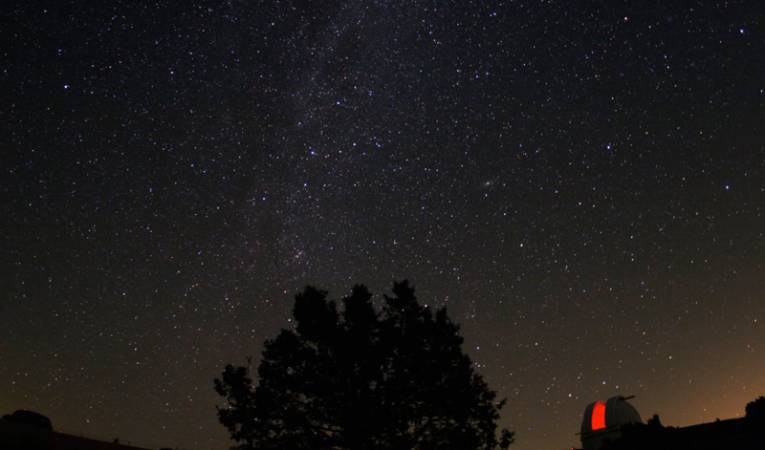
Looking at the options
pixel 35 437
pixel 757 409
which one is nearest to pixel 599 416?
pixel 757 409

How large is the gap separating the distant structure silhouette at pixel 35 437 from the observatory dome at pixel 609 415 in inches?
714

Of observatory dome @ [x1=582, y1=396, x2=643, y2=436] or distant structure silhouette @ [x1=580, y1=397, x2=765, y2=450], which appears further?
observatory dome @ [x1=582, y1=396, x2=643, y2=436]

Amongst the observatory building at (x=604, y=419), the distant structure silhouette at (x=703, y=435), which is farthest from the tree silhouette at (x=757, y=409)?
the observatory building at (x=604, y=419)

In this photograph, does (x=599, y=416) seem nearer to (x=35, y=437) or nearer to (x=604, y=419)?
(x=604, y=419)

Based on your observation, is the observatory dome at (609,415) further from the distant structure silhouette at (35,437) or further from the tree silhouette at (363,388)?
the distant structure silhouette at (35,437)

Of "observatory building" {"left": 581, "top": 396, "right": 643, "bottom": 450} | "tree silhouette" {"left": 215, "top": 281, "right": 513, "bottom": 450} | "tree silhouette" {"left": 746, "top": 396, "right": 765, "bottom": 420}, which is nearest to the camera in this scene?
"tree silhouette" {"left": 746, "top": 396, "right": 765, "bottom": 420}

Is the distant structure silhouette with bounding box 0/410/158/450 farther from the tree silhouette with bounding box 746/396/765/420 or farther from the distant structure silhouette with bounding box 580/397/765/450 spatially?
the tree silhouette with bounding box 746/396/765/420

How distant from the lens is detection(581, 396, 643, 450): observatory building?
88.6 ft

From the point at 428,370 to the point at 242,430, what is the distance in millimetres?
5570

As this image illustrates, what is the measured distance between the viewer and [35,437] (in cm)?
1966

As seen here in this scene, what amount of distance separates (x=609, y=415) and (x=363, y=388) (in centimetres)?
1290

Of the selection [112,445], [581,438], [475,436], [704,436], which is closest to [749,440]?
[704,436]

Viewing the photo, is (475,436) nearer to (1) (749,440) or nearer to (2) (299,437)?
(2) (299,437)

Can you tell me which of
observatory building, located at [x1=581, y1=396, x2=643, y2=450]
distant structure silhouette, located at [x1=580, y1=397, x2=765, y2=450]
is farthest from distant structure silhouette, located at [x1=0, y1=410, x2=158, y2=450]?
observatory building, located at [x1=581, y1=396, x2=643, y2=450]
